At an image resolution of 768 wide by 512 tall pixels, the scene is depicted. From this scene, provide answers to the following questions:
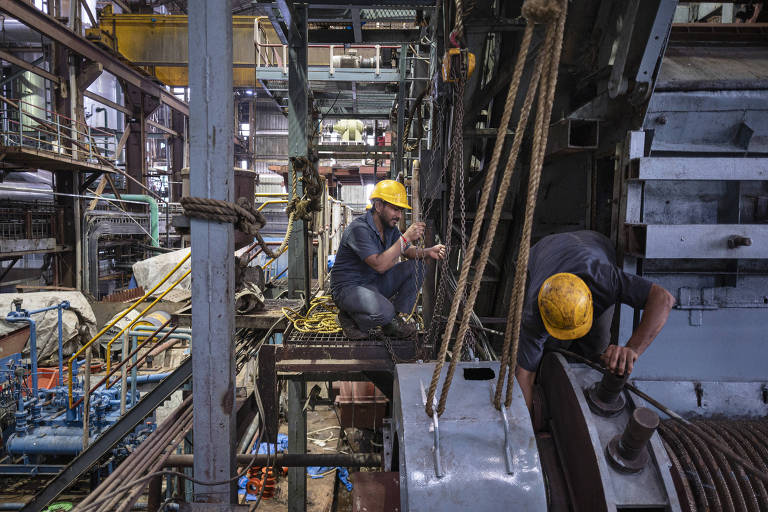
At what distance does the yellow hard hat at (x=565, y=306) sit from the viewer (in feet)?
8.37

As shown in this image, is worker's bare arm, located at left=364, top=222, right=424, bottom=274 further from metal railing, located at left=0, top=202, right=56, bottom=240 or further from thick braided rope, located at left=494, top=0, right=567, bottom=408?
metal railing, located at left=0, top=202, right=56, bottom=240

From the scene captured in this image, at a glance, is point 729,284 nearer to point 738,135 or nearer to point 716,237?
point 716,237

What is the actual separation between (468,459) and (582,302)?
4.02 feet

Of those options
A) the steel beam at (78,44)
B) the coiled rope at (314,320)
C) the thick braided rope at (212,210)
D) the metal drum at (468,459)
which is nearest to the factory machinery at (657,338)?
the metal drum at (468,459)

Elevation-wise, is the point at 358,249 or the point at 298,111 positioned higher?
the point at 298,111

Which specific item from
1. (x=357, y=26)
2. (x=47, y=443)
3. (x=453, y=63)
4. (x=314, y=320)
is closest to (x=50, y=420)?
(x=47, y=443)

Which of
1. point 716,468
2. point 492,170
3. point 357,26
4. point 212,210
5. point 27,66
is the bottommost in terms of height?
point 716,468

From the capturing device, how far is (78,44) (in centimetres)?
1300

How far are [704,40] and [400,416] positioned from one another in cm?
468

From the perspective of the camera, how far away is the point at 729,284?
324 cm

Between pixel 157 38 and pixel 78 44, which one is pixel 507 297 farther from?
pixel 157 38

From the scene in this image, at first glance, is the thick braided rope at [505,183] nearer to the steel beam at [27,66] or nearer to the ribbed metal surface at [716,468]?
the ribbed metal surface at [716,468]

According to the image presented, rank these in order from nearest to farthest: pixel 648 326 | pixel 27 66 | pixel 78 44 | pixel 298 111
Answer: pixel 648 326 < pixel 298 111 < pixel 27 66 < pixel 78 44

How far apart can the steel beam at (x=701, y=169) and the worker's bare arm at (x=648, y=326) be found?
2.64ft
